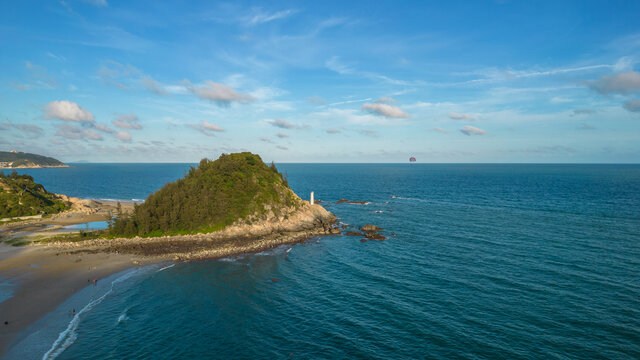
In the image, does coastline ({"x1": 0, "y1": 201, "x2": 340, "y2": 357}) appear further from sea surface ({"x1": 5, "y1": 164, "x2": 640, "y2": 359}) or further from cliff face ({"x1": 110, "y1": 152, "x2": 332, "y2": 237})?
sea surface ({"x1": 5, "y1": 164, "x2": 640, "y2": 359})

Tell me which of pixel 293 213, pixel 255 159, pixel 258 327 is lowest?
pixel 258 327

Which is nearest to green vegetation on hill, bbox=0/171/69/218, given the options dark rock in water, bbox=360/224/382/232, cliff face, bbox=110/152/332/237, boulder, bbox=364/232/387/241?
cliff face, bbox=110/152/332/237

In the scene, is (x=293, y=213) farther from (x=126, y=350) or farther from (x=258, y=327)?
(x=126, y=350)

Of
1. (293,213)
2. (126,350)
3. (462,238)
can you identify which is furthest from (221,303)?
(462,238)

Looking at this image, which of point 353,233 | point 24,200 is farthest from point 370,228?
point 24,200

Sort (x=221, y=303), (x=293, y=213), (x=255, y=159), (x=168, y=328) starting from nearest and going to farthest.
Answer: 1. (x=168, y=328)
2. (x=221, y=303)
3. (x=293, y=213)
4. (x=255, y=159)

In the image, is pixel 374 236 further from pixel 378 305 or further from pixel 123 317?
pixel 123 317
